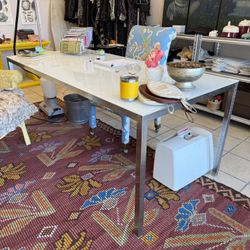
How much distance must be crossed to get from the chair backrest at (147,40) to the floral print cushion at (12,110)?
37.7 inches

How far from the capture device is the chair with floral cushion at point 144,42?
5.77 feet

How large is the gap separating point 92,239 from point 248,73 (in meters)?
1.95

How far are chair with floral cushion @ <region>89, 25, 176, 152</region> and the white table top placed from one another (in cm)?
23

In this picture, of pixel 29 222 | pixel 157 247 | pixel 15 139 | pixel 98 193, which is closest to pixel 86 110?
pixel 15 139

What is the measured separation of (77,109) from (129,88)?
1.41 metres

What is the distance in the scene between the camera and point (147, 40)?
6.16 ft

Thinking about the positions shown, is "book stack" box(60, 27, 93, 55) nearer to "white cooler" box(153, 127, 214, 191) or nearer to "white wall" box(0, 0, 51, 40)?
"white cooler" box(153, 127, 214, 191)

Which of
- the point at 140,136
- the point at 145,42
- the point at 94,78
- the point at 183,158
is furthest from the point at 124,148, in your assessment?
the point at 140,136

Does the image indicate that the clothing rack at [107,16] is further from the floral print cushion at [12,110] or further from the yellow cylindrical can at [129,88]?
the yellow cylindrical can at [129,88]

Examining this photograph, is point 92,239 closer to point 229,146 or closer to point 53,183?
point 53,183

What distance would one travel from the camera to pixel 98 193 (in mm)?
1491

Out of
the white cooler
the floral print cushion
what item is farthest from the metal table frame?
the floral print cushion

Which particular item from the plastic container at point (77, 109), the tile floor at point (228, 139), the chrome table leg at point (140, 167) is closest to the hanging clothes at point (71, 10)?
the tile floor at point (228, 139)

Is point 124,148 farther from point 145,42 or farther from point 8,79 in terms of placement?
point 8,79
